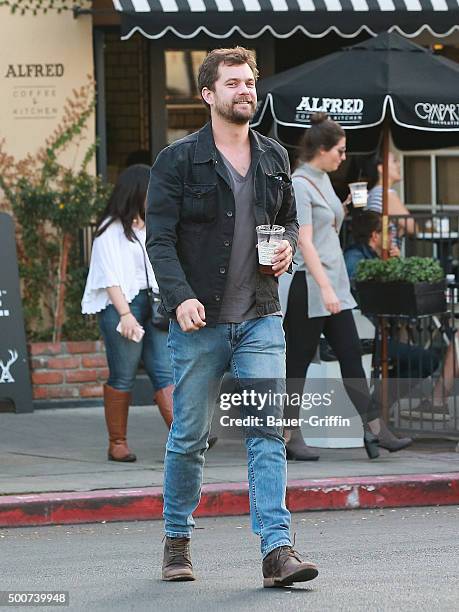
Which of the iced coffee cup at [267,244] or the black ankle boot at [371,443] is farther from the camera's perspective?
the black ankle boot at [371,443]

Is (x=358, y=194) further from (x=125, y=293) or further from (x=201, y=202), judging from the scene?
(x=201, y=202)

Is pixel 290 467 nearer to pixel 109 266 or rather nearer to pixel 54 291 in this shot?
pixel 109 266

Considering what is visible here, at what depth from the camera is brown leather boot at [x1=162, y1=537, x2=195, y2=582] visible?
232 inches

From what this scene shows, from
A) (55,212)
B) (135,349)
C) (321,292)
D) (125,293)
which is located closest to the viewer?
(321,292)

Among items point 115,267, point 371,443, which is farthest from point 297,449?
point 115,267

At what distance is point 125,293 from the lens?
874cm

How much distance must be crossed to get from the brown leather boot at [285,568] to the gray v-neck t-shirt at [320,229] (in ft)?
10.6

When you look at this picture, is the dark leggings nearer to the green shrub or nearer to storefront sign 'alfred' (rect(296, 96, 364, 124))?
the green shrub

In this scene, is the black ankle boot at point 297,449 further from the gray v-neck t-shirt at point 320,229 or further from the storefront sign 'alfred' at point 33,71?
the storefront sign 'alfred' at point 33,71

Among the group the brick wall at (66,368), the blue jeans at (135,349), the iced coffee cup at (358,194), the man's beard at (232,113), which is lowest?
the brick wall at (66,368)

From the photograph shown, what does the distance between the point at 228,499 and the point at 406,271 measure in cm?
212

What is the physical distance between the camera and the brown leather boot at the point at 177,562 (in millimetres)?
5902

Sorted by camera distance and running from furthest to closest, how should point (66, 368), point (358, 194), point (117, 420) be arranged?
1. point (66, 368)
2. point (358, 194)
3. point (117, 420)

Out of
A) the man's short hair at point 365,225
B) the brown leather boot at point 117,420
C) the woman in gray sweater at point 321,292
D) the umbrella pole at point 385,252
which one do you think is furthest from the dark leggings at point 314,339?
the man's short hair at point 365,225
